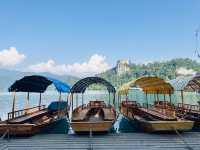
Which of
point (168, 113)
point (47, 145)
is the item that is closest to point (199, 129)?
point (168, 113)

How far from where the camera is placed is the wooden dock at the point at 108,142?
10.4 metres

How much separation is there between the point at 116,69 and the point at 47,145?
185746 millimetres

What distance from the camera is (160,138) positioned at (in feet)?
38.4

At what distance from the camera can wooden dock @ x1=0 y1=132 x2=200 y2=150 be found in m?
10.4

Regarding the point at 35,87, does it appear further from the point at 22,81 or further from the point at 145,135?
the point at 145,135

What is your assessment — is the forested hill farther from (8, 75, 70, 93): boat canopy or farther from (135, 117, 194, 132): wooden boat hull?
(135, 117, 194, 132): wooden boat hull

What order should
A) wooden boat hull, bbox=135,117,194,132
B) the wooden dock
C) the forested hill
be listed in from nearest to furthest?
the wooden dock < wooden boat hull, bbox=135,117,194,132 < the forested hill

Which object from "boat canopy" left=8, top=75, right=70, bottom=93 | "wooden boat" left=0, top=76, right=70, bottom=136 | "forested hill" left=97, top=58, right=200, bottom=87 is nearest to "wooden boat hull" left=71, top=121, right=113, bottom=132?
"wooden boat" left=0, top=76, right=70, bottom=136

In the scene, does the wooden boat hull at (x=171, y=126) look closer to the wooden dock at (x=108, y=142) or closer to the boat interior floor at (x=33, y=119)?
the wooden dock at (x=108, y=142)

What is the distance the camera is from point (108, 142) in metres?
11.1

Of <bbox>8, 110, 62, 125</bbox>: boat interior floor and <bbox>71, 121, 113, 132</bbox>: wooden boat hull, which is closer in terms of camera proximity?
<bbox>71, 121, 113, 132</bbox>: wooden boat hull

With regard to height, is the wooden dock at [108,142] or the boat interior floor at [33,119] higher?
the boat interior floor at [33,119]

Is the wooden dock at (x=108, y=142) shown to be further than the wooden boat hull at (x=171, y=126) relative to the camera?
No

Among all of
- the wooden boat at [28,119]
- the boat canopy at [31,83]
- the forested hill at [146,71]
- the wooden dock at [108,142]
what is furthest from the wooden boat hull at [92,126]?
the forested hill at [146,71]
